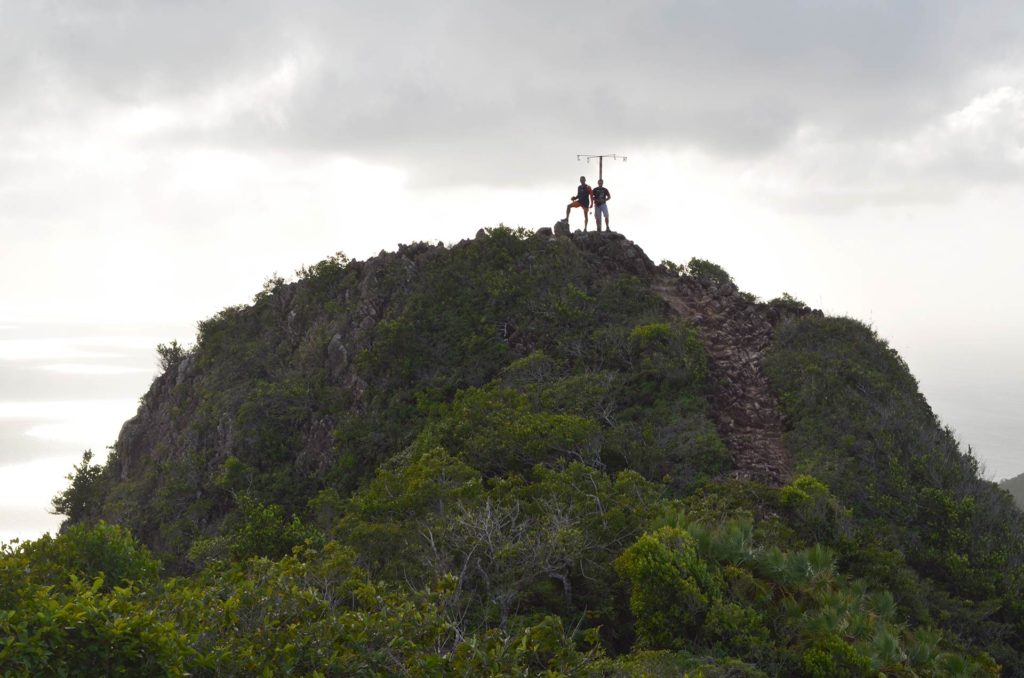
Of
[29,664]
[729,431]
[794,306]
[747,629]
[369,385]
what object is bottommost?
[747,629]

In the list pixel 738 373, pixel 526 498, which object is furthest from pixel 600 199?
pixel 526 498

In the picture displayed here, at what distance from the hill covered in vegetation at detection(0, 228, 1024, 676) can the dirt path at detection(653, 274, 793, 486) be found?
9 centimetres

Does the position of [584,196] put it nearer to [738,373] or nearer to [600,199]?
[600,199]

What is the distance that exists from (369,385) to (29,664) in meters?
17.3

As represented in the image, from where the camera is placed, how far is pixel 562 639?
9062 millimetres

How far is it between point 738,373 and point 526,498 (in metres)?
8.99

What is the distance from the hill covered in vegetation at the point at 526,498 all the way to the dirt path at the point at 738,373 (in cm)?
9

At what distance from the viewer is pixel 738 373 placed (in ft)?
68.1

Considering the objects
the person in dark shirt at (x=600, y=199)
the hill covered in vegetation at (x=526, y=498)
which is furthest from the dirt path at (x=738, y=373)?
the person in dark shirt at (x=600, y=199)

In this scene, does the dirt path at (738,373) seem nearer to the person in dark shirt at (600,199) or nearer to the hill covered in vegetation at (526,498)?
the hill covered in vegetation at (526,498)

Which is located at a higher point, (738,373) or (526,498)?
(738,373)

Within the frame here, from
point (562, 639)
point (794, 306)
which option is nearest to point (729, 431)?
point (794, 306)

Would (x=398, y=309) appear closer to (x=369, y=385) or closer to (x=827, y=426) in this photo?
(x=369, y=385)

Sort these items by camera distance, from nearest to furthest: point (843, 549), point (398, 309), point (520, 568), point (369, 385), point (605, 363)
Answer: point (520, 568) < point (843, 549) < point (605, 363) < point (369, 385) < point (398, 309)
